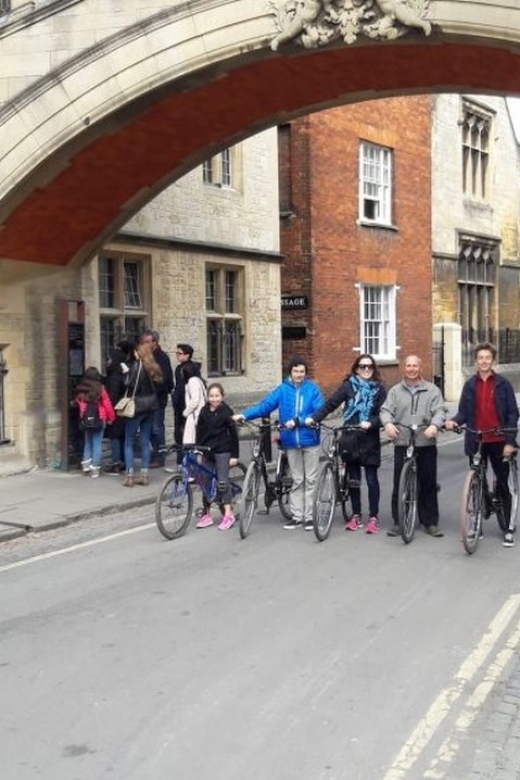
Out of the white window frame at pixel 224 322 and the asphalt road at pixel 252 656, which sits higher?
the white window frame at pixel 224 322

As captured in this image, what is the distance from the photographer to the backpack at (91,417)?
12.8 m

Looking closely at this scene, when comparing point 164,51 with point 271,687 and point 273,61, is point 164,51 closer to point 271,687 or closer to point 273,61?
point 273,61

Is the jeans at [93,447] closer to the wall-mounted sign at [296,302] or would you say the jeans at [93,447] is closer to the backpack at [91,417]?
the backpack at [91,417]

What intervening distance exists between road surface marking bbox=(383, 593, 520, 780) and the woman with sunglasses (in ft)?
9.26

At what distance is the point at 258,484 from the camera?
31.2ft

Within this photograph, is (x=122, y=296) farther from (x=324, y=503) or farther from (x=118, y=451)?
(x=324, y=503)

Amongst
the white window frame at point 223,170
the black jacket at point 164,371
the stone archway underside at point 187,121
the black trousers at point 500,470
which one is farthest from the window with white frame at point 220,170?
the black trousers at point 500,470

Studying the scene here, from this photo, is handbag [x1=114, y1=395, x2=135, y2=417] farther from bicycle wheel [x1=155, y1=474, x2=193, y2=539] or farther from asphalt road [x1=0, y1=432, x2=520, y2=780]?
asphalt road [x1=0, y1=432, x2=520, y2=780]

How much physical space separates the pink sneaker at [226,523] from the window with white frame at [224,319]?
833cm

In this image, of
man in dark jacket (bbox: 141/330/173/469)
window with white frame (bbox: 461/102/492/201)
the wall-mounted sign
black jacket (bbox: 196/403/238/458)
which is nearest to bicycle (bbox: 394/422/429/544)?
black jacket (bbox: 196/403/238/458)

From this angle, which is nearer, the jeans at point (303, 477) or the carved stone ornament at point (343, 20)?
the jeans at point (303, 477)

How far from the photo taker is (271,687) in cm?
517

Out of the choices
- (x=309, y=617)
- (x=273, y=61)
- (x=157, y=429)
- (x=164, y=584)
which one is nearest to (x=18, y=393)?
(x=157, y=429)

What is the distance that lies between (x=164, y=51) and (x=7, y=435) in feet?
18.7
